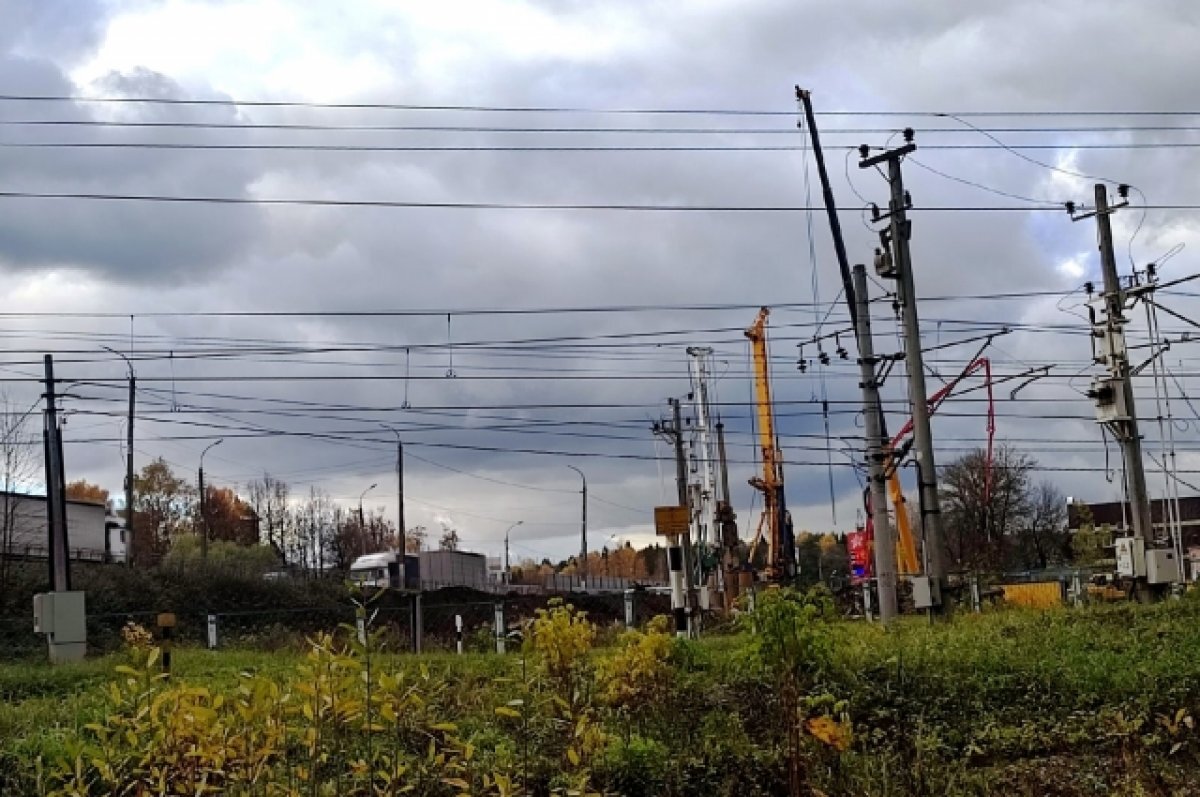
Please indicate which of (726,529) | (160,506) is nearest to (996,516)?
(726,529)

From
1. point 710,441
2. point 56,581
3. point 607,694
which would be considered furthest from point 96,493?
point 607,694

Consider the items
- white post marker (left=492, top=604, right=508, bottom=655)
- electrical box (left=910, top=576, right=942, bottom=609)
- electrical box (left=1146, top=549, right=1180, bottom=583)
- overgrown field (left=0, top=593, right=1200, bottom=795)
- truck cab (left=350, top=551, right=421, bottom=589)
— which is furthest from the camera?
truck cab (left=350, top=551, right=421, bottom=589)

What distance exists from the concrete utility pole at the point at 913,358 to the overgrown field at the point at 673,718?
3114 millimetres

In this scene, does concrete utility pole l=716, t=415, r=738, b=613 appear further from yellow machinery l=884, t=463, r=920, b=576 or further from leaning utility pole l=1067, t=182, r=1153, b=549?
leaning utility pole l=1067, t=182, r=1153, b=549

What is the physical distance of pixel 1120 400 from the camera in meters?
21.4

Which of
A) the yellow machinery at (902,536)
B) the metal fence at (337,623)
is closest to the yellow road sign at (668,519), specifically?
the metal fence at (337,623)

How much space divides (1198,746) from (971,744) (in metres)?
→ 1.82

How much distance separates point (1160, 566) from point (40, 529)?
42673 millimetres

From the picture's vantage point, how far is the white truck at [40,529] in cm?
4466

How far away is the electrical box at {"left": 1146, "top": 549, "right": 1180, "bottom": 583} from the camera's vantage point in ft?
69.5

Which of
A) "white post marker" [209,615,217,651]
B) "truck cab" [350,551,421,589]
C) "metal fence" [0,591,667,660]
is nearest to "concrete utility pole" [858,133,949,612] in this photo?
"metal fence" [0,591,667,660]

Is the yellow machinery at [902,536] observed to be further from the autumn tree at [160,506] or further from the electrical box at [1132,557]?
the autumn tree at [160,506]

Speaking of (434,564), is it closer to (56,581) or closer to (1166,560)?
(56,581)

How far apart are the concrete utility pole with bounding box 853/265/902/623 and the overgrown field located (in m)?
4.60
